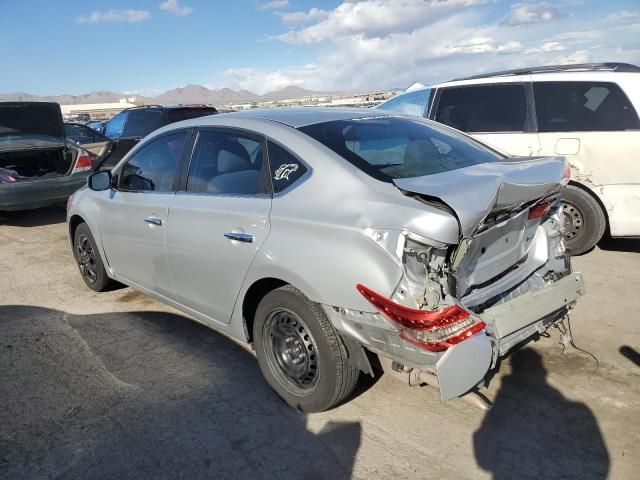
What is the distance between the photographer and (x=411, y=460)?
2.49m

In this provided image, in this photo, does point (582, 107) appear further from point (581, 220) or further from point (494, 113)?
point (581, 220)

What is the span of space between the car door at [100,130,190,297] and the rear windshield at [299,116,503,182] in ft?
4.02

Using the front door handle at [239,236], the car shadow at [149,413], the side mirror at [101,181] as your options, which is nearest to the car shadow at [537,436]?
the car shadow at [149,413]

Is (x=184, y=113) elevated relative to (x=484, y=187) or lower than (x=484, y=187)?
elevated

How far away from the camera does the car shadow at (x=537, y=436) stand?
2387mm

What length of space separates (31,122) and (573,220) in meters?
8.33

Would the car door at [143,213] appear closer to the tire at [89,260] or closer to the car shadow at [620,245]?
the tire at [89,260]

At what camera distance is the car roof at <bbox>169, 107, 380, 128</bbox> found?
319 centimetres

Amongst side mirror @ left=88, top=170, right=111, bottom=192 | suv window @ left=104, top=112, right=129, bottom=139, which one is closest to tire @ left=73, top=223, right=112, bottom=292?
side mirror @ left=88, top=170, right=111, bottom=192

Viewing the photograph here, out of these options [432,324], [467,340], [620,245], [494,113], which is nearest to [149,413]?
[432,324]

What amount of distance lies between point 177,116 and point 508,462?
961cm

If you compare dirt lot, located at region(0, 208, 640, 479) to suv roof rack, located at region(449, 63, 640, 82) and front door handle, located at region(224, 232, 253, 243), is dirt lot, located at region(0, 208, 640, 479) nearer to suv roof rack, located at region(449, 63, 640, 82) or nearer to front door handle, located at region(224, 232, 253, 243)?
front door handle, located at region(224, 232, 253, 243)

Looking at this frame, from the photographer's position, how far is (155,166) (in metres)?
3.86

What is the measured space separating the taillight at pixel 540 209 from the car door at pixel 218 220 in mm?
1541
